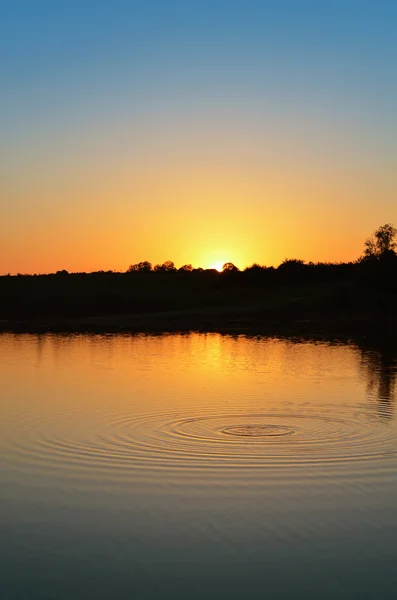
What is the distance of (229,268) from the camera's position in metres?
85.4

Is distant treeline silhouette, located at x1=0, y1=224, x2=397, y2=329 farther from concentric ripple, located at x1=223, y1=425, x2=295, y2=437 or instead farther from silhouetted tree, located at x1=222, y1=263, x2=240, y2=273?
concentric ripple, located at x1=223, y1=425, x2=295, y2=437

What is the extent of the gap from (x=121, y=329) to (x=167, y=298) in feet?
A: 77.5

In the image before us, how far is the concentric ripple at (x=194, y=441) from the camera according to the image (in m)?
11.9

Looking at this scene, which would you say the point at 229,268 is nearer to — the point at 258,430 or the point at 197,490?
the point at 258,430

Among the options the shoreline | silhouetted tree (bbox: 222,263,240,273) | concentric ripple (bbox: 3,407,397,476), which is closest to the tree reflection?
concentric ripple (bbox: 3,407,397,476)

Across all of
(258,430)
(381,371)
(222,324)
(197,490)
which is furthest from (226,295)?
(197,490)

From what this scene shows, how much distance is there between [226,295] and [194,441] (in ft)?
188

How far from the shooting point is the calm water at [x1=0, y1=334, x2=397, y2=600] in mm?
7527

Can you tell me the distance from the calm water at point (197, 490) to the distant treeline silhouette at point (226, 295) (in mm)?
31337

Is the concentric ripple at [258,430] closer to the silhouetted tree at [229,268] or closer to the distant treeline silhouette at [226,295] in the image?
the distant treeline silhouette at [226,295]

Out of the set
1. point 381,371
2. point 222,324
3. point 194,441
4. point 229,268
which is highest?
point 229,268

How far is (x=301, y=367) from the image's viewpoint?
26.0 metres

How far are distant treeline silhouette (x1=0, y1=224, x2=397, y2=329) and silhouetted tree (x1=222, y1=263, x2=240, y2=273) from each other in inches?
A: 4.2

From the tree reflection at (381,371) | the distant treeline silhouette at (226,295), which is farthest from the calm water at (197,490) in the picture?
the distant treeline silhouette at (226,295)
